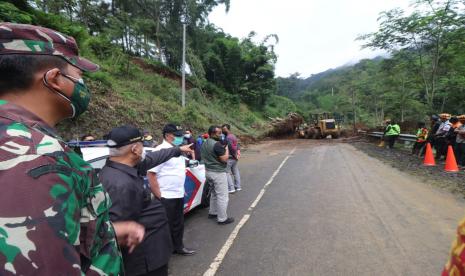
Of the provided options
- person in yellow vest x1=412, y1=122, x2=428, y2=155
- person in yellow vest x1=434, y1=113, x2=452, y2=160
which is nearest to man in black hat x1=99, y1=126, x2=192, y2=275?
person in yellow vest x1=434, y1=113, x2=452, y2=160

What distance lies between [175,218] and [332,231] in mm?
2501

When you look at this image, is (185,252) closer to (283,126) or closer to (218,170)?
(218,170)

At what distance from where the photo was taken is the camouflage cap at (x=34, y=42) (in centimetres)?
108

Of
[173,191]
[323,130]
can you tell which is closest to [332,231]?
[173,191]

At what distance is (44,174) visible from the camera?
3.10 feet

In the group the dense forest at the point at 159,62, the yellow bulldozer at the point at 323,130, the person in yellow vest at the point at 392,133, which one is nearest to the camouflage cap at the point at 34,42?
the dense forest at the point at 159,62

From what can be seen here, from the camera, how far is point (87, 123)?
10.6 meters

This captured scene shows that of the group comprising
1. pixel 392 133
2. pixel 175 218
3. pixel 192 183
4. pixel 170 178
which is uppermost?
pixel 170 178

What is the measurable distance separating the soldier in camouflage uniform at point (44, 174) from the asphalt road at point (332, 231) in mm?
3048

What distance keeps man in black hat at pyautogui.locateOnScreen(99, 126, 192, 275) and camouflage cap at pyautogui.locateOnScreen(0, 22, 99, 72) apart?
1.34 meters

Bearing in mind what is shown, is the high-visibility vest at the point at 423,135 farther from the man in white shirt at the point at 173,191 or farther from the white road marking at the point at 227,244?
the man in white shirt at the point at 173,191

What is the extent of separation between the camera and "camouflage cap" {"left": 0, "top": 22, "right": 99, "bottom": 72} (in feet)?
3.54

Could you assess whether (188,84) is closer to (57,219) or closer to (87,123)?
(87,123)

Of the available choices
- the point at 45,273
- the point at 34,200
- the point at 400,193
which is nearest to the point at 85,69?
the point at 34,200
